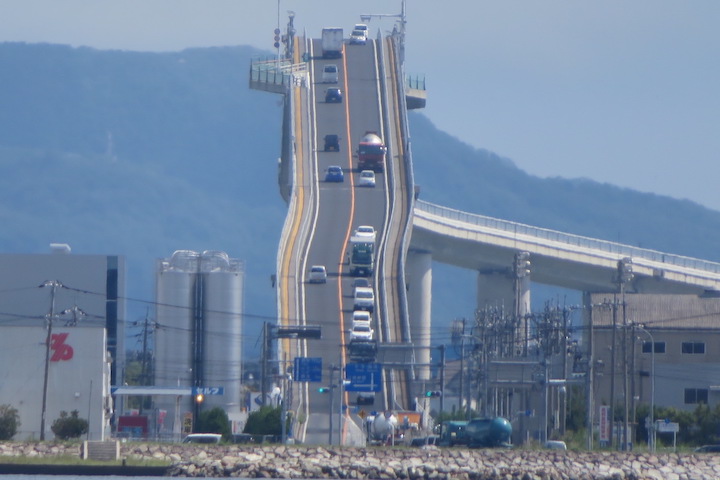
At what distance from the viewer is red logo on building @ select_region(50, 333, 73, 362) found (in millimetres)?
51531

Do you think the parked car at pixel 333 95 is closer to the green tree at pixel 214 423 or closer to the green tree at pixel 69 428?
the green tree at pixel 214 423

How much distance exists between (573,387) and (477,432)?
83.0 ft

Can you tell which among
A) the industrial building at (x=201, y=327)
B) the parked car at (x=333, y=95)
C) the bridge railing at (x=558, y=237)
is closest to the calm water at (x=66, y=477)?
the industrial building at (x=201, y=327)

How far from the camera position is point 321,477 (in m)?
39.8

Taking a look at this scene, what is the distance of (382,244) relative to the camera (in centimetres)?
7050

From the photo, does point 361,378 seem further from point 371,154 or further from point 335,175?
point 371,154

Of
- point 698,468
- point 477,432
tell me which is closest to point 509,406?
point 477,432

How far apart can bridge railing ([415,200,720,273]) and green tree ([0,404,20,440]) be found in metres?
33.7

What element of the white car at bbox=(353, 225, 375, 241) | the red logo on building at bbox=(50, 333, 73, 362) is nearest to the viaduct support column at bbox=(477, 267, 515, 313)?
the white car at bbox=(353, 225, 375, 241)

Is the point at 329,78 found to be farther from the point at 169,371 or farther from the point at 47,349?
the point at 47,349

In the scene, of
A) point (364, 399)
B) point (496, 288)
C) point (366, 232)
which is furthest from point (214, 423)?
point (496, 288)

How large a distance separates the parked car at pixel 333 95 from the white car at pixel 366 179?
27.3 ft

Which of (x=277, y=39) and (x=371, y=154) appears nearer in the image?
(x=371, y=154)

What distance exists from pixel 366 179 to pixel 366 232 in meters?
6.86
